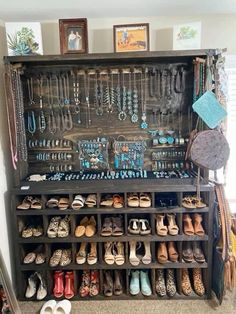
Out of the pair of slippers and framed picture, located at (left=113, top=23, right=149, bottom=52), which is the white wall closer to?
framed picture, located at (left=113, top=23, right=149, bottom=52)

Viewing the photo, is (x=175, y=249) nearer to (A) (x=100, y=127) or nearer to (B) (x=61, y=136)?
(A) (x=100, y=127)

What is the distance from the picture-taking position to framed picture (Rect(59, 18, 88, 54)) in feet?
6.67

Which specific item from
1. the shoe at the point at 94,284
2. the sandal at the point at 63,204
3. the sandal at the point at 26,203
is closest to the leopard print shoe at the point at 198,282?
the shoe at the point at 94,284

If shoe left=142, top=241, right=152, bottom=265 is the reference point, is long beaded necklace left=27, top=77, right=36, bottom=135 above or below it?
above

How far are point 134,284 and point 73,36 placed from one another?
184 cm

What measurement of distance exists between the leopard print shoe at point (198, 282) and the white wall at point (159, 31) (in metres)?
1.69

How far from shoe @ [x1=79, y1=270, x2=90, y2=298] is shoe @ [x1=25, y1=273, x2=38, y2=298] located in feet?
1.15

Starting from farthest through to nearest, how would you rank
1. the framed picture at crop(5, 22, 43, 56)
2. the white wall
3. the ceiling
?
the white wall < the framed picture at crop(5, 22, 43, 56) < the ceiling

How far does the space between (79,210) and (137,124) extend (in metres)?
0.80

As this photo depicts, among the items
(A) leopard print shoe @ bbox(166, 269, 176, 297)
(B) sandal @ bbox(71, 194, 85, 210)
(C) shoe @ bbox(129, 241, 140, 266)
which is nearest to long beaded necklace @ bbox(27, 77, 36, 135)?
(B) sandal @ bbox(71, 194, 85, 210)

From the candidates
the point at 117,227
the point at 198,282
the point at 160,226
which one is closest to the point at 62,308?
the point at 117,227

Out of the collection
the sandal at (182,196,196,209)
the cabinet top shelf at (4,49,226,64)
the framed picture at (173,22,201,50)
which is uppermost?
the framed picture at (173,22,201,50)

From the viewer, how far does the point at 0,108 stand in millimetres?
2098

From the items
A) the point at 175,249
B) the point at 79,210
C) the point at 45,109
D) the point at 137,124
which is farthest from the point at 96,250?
the point at 45,109
